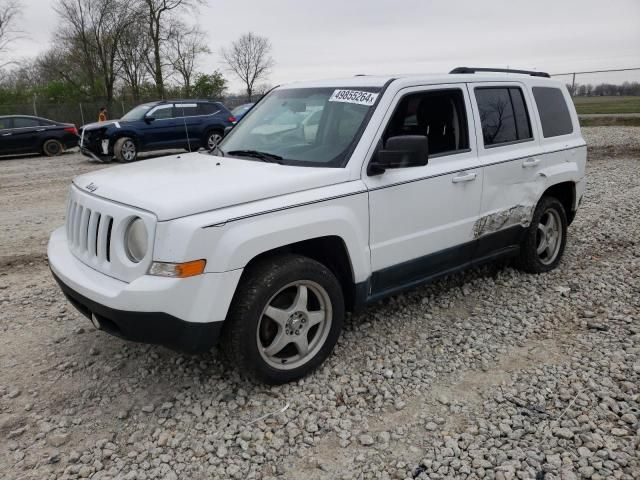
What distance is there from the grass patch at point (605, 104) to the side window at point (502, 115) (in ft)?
67.5

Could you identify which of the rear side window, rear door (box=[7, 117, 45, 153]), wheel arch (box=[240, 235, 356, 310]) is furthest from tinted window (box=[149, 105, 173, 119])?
wheel arch (box=[240, 235, 356, 310])

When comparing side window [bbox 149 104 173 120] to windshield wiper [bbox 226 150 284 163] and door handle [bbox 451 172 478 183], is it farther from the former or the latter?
door handle [bbox 451 172 478 183]

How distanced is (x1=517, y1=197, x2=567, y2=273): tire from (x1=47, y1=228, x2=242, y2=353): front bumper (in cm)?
317

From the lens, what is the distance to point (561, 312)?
14.4 ft

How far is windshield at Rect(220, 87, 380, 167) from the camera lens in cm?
A: 362

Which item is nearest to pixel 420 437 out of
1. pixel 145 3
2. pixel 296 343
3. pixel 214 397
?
pixel 296 343

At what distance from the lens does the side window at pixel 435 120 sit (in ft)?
12.4

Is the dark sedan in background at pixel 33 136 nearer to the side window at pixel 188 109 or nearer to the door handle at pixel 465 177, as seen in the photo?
the side window at pixel 188 109

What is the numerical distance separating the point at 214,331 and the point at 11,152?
16877mm

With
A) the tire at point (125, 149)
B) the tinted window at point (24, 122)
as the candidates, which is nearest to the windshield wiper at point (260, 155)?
→ the tire at point (125, 149)

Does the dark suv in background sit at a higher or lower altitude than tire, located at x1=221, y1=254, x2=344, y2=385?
higher

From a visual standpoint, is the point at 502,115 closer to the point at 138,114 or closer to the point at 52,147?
the point at 138,114

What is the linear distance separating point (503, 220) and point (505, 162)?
1.63 feet

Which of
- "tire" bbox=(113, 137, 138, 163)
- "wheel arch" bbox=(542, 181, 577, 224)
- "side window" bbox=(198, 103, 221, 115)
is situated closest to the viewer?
"wheel arch" bbox=(542, 181, 577, 224)
